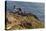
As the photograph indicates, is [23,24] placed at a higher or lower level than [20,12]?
lower

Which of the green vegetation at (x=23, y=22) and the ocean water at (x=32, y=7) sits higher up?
the ocean water at (x=32, y=7)

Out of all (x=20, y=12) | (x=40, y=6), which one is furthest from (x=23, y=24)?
(x=40, y=6)

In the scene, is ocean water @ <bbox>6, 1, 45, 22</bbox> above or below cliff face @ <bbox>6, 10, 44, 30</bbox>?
above

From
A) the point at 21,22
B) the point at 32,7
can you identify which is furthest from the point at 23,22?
the point at 32,7

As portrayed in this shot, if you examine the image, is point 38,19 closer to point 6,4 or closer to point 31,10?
point 31,10
